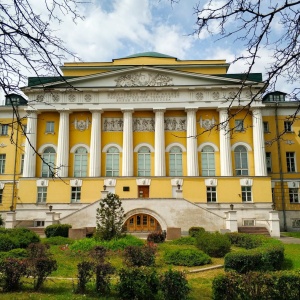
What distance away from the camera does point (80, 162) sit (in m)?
38.1

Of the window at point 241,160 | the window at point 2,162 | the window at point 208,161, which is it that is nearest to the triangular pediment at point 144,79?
the window at point 208,161

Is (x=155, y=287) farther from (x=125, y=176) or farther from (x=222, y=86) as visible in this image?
(x=222, y=86)

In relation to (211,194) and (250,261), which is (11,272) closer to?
(250,261)

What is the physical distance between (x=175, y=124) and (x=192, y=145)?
10.9 feet

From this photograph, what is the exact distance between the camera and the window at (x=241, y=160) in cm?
3747

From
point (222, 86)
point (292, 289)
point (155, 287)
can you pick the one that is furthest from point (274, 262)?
point (222, 86)

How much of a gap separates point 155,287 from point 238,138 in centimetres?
3039

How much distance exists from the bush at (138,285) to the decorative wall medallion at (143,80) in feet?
100

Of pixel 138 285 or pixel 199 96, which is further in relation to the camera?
pixel 199 96

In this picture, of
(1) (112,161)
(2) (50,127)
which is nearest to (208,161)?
(1) (112,161)

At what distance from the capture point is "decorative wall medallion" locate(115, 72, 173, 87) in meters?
38.5

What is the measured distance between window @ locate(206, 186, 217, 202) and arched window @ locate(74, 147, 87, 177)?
12757 millimetres

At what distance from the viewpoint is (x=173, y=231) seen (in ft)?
83.1

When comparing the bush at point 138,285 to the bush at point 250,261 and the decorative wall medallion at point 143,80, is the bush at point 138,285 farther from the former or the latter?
the decorative wall medallion at point 143,80
